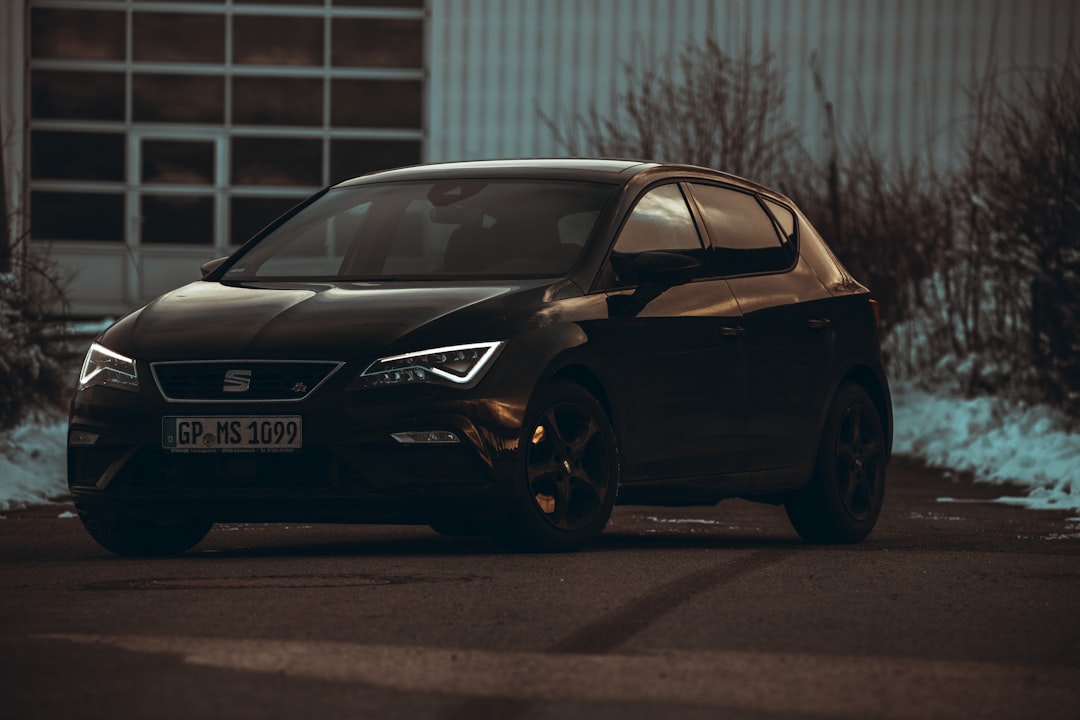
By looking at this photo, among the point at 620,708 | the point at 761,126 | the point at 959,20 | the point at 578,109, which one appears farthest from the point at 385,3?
the point at 620,708

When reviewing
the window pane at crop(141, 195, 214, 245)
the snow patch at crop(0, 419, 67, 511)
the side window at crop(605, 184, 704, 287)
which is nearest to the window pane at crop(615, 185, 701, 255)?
the side window at crop(605, 184, 704, 287)

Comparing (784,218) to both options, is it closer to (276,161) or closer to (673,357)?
(673,357)

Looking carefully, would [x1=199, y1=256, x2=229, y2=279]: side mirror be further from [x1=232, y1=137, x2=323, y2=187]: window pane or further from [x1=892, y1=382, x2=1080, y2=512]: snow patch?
[x1=232, y1=137, x2=323, y2=187]: window pane

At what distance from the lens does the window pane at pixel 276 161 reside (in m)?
32.9

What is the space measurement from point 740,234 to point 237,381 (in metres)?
2.73

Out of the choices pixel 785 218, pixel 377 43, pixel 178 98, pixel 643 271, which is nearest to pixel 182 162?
pixel 178 98

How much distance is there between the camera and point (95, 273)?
32.9 meters

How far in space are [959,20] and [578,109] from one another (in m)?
5.86

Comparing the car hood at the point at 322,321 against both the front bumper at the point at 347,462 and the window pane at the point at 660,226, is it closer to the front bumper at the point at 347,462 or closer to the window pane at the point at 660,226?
the front bumper at the point at 347,462

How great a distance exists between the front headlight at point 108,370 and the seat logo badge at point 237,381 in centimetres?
39

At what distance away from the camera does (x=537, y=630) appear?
634 centimetres

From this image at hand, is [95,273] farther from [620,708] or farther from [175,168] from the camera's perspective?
[620,708]

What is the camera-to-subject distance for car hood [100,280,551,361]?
8109 millimetres

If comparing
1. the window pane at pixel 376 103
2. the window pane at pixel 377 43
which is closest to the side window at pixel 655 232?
the window pane at pixel 376 103
